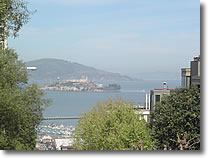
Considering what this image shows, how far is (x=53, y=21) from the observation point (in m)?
4.42

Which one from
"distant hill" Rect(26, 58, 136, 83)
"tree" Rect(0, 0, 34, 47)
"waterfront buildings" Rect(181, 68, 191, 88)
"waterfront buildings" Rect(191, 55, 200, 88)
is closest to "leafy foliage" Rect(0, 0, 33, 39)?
"tree" Rect(0, 0, 34, 47)

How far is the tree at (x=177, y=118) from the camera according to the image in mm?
6824

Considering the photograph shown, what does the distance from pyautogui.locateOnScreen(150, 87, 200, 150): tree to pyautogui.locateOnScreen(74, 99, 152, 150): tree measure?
348mm

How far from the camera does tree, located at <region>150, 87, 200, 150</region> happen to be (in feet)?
22.4

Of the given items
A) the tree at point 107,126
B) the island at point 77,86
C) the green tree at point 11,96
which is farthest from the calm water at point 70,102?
the green tree at point 11,96

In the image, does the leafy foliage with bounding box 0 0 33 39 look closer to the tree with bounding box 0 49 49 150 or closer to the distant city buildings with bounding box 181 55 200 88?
the tree with bounding box 0 49 49 150

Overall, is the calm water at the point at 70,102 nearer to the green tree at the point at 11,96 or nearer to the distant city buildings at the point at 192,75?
the distant city buildings at the point at 192,75

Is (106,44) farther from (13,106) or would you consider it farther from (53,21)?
(13,106)

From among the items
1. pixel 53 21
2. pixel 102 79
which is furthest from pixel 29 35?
pixel 102 79

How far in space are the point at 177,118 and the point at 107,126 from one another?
1.26 meters

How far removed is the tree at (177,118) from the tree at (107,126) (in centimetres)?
35

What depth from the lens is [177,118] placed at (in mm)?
7465

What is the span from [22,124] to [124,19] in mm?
1736

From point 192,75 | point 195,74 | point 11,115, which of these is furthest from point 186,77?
point 11,115
